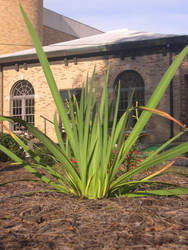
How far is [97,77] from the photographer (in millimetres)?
14523

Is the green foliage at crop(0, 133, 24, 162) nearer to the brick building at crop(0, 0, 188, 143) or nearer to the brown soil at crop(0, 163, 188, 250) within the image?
the brick building at crop(0, 0, 188, 143)

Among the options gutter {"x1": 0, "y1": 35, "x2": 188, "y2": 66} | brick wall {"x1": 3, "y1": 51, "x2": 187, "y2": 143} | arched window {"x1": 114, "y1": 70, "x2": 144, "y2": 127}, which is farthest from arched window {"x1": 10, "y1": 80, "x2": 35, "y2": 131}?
arched window {"x1": 114, "y1": 70, "x2": 144, "y2": 127}

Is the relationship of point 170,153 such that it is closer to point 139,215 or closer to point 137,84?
point 139,215

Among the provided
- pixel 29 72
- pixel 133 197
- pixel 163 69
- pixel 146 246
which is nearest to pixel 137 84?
pixel 163 69

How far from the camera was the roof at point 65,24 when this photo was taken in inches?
1039

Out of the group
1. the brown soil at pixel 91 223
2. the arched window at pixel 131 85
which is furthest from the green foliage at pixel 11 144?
the arched window at pixel 131 85

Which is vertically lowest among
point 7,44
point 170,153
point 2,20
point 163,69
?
point 170,153

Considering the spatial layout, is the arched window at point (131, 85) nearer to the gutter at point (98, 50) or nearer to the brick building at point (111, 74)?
the brick building at point (111, 74)

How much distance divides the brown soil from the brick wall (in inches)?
424

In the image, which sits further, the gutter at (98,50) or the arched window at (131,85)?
the arched window at (131,85)

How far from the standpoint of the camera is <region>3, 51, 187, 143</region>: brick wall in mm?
13352

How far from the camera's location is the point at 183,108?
13.5 m

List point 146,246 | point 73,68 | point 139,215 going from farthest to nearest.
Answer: point 73,68
point 139,215
point 146,246

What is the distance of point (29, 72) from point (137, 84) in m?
5.32
